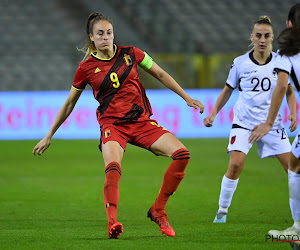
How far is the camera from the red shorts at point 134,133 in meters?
6.04

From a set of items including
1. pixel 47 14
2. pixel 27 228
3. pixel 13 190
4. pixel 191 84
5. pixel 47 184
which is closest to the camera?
pixel 27 228

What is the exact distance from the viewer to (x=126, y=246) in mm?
5363

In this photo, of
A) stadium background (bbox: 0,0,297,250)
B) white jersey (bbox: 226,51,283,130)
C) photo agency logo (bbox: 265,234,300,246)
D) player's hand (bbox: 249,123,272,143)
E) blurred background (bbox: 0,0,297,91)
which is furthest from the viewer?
blurred background (bbox: 0,0,297,91)

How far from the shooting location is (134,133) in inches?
241

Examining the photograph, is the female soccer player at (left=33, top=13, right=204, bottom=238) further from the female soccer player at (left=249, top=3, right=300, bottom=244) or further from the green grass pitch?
the female soccer player at (left=249, top=3, right=300, bottom=244)

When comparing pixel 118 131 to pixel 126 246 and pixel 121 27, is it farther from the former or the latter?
pixel 121 27

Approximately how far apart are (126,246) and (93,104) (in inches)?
490

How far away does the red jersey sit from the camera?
611cm

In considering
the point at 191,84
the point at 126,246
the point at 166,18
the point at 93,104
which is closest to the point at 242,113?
the point at 126,246

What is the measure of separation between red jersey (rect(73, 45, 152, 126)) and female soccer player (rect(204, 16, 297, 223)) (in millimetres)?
1336

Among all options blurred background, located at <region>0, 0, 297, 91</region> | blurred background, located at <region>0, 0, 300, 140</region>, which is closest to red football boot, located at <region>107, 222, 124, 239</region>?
blurred background, located at <region>0, 0, 300, 140</region>

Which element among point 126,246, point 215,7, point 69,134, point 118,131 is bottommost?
point 69,134

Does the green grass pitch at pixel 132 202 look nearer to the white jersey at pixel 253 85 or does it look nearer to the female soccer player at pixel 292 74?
the female soccer player at pixel 292 74

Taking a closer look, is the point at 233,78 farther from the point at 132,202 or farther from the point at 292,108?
the point at 132,202
